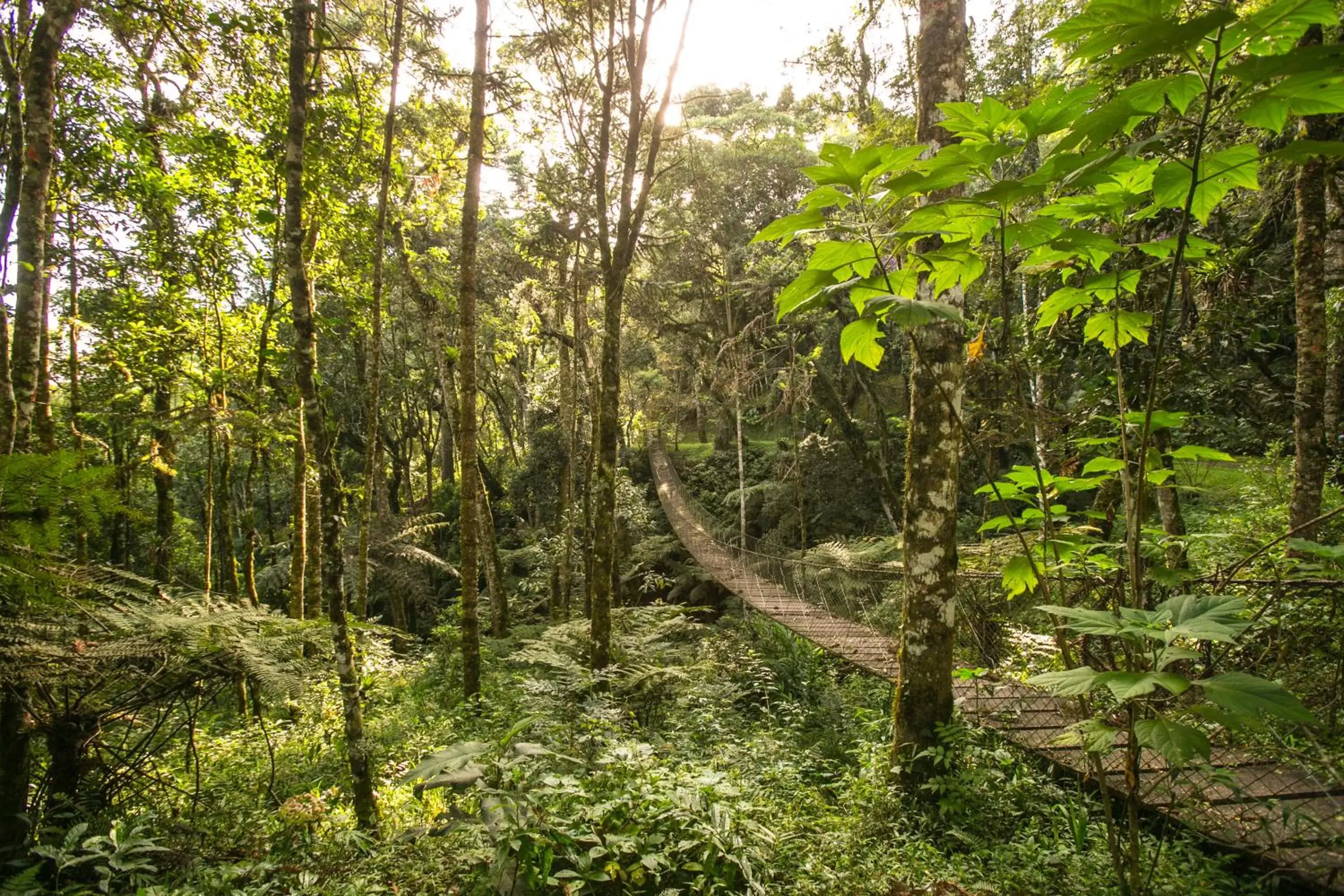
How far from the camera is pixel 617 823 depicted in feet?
5.49

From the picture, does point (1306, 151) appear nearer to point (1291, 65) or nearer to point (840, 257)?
point (1291, 65)

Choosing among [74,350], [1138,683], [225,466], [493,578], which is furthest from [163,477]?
[1138,683]

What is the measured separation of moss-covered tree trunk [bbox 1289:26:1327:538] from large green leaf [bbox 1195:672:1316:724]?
285cm

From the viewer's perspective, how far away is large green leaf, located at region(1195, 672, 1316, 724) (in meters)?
0.57

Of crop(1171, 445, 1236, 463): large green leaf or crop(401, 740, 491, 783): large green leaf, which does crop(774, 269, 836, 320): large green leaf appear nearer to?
crop(1171, 445, 1236, 463): large green leaf

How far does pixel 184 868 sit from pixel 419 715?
2.68 m

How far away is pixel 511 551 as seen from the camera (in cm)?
1079

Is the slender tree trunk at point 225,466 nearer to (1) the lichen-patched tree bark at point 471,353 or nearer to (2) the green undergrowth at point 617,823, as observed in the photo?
(1) the lichen-patched tree bark at point 471,353

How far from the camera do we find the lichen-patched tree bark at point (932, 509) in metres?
2.16

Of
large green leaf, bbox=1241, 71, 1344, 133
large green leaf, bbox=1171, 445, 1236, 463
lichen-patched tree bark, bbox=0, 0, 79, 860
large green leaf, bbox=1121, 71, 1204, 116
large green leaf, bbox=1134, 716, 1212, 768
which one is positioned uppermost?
lichen-patched tree bark, bbox=0, 0, 79, 860

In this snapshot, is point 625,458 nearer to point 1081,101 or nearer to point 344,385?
point 344,385

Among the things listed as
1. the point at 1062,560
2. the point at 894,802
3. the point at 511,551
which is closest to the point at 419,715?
the point at 894,802

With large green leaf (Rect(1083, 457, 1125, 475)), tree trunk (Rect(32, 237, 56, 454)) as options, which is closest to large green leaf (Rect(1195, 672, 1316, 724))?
large green leaf (Rect(1083, 457, 1125, 475))

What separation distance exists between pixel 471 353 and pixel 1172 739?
14.9ft
